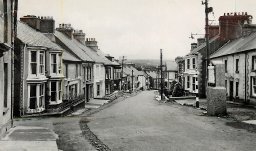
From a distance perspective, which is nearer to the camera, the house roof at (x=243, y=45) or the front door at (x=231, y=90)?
the house roof at (x=243, y=45)

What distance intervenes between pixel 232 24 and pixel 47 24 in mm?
24021

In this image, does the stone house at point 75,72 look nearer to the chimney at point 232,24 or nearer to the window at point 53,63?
the window at point 53,63

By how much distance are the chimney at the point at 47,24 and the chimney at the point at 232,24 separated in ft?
73.0

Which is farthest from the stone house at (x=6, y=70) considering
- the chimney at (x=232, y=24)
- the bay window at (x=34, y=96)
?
the chimney at (x=232, y=24)

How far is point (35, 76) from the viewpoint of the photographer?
24.1 meters

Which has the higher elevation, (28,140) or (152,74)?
(152,74)

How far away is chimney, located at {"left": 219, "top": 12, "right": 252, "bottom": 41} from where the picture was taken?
132ft

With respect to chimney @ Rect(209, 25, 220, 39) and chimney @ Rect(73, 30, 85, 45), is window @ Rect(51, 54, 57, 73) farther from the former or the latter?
chimney @ Rect(209, 25, 220, 39)

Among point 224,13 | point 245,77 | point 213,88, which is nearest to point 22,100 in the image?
point 213,88

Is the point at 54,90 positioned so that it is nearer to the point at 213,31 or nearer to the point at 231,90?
the point at 231,90

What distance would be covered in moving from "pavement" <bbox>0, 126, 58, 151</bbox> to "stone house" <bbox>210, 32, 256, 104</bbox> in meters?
20.6

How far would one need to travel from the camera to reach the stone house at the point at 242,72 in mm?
28625

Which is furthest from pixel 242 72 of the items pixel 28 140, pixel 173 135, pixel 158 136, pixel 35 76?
pixel 28 140

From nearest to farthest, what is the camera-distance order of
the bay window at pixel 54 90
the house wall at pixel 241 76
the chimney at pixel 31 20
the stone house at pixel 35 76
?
the stone house at pixel 35 76 → the bay window at pixel 54 90 → the house wall at pixel 241 76 → the chimney at pixel 31 20
